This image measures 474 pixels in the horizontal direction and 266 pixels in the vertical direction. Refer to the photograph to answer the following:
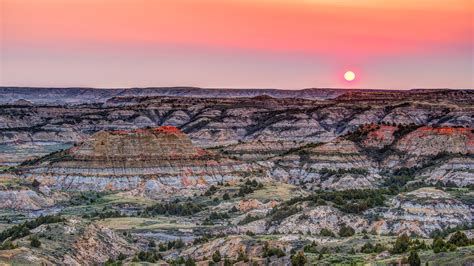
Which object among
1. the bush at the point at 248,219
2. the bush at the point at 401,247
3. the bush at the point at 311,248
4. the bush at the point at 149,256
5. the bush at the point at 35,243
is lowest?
the bush at the point at 248,219

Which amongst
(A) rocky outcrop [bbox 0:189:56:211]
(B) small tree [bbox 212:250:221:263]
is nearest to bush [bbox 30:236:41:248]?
(B) small tree [bbox 212:250:221:263]

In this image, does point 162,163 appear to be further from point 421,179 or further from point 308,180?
point 421,179

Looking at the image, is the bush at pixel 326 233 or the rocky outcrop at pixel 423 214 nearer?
the bush at pixel 326 233

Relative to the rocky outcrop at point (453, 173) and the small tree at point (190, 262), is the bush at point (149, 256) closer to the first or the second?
the small tree at point (190, 262)

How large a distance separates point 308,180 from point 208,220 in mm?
40494

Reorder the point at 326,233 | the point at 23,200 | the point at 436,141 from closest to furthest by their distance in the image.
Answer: the point at 326,233
the point at 23,200
the point at 436,141

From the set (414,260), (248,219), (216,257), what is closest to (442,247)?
(414,260)

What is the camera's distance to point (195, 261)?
68.8 metres

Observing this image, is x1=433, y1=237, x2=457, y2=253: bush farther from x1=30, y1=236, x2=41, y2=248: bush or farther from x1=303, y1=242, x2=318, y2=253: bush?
x1=30, y1=236, x2=41, y2=248: bush

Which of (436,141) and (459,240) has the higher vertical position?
(436,141)

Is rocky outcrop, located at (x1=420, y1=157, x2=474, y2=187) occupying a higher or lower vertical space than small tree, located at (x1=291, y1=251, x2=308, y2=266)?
lower

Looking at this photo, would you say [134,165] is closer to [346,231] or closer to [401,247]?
[346,231]

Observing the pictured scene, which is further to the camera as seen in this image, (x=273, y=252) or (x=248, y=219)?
(x=248, y=219)

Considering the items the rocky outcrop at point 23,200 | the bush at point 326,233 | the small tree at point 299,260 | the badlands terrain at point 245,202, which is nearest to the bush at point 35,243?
the badlands terrain at point 245,202
